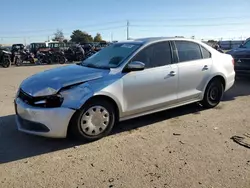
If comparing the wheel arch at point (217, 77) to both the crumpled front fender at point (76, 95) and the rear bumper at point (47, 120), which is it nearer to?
the crumpled front fender at point (76, 95)

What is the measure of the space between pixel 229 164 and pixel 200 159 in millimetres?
365

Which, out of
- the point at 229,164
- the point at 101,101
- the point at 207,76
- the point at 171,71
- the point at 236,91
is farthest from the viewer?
the point at 236,91

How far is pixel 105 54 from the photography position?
5.52m

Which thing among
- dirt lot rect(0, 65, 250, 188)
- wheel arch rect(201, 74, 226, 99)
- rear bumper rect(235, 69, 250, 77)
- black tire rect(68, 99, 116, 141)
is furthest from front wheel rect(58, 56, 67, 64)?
black tire rect(68, 99, 116, 141)

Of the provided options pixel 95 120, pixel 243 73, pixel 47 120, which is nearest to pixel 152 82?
pixel 95 120

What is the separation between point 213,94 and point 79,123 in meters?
3.30

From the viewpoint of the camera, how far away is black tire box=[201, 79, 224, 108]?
610 centimetres

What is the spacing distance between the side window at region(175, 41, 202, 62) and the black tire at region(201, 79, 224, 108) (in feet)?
2.30

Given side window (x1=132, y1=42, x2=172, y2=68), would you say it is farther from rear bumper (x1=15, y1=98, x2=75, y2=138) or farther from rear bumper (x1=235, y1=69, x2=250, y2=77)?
rear bumper (x1=235, y1=69, x2=250, y2=77)

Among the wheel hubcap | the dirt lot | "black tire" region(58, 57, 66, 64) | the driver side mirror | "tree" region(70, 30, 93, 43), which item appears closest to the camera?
the dirt lot

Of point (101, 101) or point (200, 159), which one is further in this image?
point (101, 101)

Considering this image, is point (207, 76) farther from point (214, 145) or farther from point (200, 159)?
point (200, 159)

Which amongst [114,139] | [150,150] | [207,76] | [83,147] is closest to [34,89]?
[83,147]

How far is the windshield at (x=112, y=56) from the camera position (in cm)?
493
